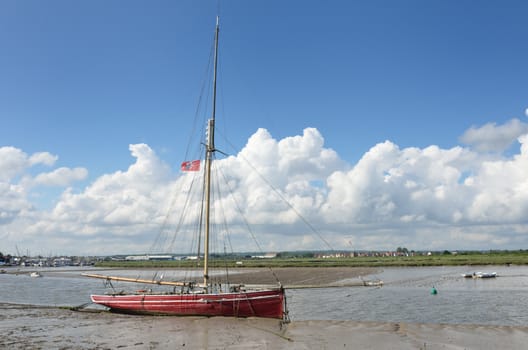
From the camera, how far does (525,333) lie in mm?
26016

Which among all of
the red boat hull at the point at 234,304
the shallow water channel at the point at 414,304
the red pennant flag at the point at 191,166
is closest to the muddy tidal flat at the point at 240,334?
the red boat hull at the point at 234,304

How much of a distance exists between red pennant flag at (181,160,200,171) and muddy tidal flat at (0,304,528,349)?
11877mm

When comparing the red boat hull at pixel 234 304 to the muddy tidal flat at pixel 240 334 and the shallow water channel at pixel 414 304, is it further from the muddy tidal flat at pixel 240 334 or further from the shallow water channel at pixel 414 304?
the shallow water channel at pixel 414 304

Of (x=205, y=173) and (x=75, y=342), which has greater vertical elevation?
(x=205, y=173)

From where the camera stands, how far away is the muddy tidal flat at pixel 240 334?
23.4 metres

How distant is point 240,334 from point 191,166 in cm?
1501

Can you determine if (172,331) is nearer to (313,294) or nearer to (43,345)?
(43,345)

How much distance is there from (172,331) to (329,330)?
399 inches

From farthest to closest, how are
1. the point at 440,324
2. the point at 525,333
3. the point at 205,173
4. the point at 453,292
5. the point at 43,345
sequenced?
the point at 453,292 → the point at 205,173 → the point at 440,324 → the point at 525,333 → the point at 43,345

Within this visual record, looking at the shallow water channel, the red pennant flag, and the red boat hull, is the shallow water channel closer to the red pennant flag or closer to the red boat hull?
the red boat hull

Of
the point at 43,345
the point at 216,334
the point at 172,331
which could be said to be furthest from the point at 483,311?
the point at 43,345

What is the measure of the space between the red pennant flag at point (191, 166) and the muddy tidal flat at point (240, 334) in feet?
39.0

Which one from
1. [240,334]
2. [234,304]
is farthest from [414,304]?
[240,334]

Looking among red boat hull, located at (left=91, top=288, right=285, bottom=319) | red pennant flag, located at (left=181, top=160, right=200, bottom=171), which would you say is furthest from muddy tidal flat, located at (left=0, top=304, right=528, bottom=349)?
red pennant flag, located at (left=181, top=160, right=200, bottom=171)
